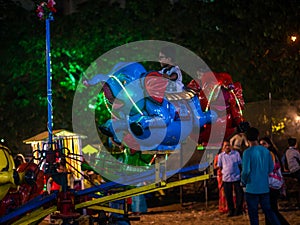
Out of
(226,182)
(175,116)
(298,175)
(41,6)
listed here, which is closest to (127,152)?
(175,116)

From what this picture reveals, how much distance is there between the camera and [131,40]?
17.1 m

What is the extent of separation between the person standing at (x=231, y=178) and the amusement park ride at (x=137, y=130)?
4.50m

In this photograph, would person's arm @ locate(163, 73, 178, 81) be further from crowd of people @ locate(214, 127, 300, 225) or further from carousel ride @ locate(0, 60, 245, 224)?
crowd of people @ locate(214, 127, 300, 225)

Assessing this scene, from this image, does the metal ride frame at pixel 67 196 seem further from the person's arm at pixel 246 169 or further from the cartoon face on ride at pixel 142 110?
the person's arm at pixel 246 169

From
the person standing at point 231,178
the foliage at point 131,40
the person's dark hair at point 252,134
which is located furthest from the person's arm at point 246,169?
the foliage at point 131,40

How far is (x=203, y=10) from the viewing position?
16.4 m

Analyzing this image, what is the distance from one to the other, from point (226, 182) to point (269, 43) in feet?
15.6

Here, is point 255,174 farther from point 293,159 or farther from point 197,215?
point 197,215

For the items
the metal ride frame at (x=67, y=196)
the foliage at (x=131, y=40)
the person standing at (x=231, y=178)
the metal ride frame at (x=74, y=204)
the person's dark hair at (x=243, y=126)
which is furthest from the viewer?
the foliage at (x=131, y=40)

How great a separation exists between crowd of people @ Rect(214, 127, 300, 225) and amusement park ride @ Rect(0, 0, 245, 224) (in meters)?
0.71

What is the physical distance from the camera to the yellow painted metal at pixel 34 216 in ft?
23.5

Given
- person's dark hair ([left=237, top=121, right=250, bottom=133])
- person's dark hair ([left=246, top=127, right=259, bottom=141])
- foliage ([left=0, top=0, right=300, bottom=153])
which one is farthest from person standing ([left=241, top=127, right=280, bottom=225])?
foliage ([left=0, top=0, right=300, bottom=153])

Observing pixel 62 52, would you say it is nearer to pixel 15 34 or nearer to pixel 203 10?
pixel 15 34

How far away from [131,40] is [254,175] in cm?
948
